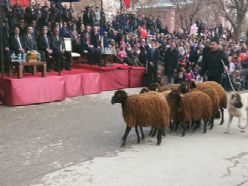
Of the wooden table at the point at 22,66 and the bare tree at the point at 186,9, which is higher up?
the bare tree at the point at 186,9

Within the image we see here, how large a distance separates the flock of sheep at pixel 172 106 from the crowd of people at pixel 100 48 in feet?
7.96

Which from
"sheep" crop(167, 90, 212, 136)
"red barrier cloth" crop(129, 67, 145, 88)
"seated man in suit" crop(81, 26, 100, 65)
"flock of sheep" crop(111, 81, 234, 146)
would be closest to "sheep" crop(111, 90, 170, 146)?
"flock of sheep" crop(111, 81, 234, 146)

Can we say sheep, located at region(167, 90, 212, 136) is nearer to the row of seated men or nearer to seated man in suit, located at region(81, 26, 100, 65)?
the row of seated men

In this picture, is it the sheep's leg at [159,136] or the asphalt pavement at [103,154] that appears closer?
the asphalt pavement at [103,154]

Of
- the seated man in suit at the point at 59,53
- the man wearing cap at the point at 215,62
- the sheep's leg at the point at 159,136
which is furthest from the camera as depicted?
the seated man in suit at the point at 59,53

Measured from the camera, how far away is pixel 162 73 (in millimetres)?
17219

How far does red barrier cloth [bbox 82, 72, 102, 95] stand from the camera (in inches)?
561

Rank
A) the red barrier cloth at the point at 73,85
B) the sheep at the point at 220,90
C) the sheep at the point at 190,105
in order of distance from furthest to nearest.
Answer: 1. the red barrier cloth at the point at 73,85
2. the sheep at the point at 220,90
3. the sheep at the point at 190,105

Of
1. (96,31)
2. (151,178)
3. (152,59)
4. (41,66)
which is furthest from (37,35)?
(151,178)

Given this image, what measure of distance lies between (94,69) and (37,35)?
2240 mm

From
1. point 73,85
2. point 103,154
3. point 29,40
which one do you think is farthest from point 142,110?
point 29,40

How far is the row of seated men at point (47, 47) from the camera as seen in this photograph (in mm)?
13428

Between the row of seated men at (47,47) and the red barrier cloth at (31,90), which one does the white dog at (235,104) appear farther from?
the row of seated men at (47,47)

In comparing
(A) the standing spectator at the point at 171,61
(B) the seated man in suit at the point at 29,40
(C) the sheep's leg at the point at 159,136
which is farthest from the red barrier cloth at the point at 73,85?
(C) the sheep's leg at the point at 159,136
